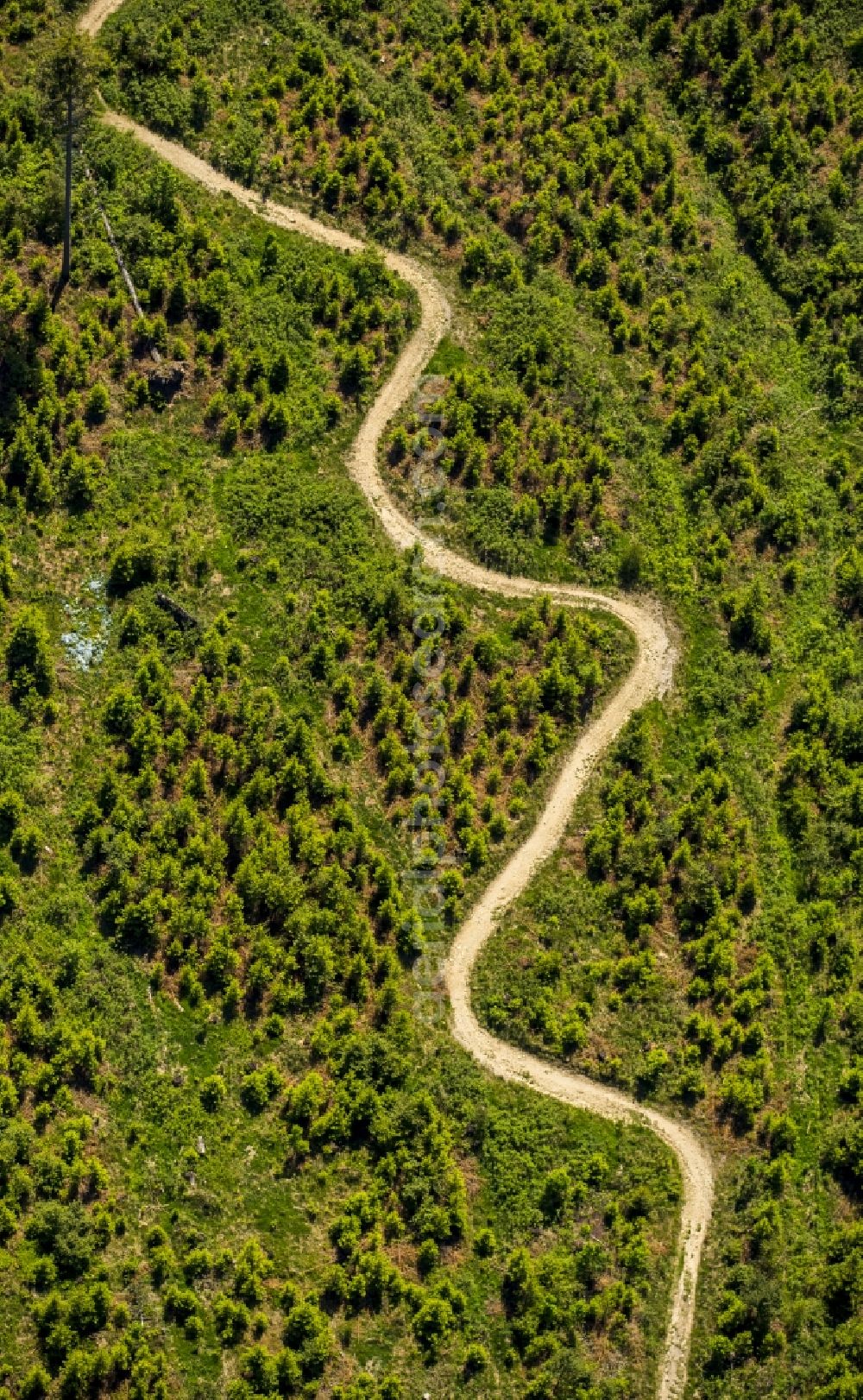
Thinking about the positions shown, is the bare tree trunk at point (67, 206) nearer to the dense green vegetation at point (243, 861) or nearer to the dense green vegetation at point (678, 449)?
the dense green vegetation at point (243, 861)

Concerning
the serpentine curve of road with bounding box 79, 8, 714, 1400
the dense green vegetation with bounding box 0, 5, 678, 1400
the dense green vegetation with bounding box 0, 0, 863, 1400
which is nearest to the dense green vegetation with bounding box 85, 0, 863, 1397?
the dense green vegetation with bounding box 0, 0, 863, 1400

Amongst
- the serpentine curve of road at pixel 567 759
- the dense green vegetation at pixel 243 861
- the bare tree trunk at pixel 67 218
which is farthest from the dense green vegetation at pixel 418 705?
the bare tree trunk at pixel 67 218

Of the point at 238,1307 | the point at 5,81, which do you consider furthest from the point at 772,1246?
the point at 5,81

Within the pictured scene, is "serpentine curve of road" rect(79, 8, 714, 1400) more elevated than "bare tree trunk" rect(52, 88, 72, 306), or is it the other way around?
"bare tree trunk" rect(52, 88, 72, 306)

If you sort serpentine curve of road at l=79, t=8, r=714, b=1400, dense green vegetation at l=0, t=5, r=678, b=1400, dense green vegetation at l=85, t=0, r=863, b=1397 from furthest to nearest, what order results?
dense green vegetation at l=85, t=0, r=863, b=1397
serpentine curve of road at l=79, t=8, r=714, b=1400
dense green vegetation at l=0, t=5, r=678, b=1400

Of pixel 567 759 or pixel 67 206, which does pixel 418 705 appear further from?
pixel 67 206

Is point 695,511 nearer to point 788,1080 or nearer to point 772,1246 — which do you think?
point 788,1080

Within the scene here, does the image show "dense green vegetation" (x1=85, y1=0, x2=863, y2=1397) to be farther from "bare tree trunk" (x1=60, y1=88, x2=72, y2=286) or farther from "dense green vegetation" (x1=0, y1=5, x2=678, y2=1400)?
"bare tree trunk" (x1=60, y1=88, x2=72, y2=286)

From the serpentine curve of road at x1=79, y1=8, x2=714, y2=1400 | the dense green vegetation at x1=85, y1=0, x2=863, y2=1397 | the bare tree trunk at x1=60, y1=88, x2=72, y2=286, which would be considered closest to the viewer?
the serpentine curve of road at x1=79, y1=8, x2=714, y2=1400
